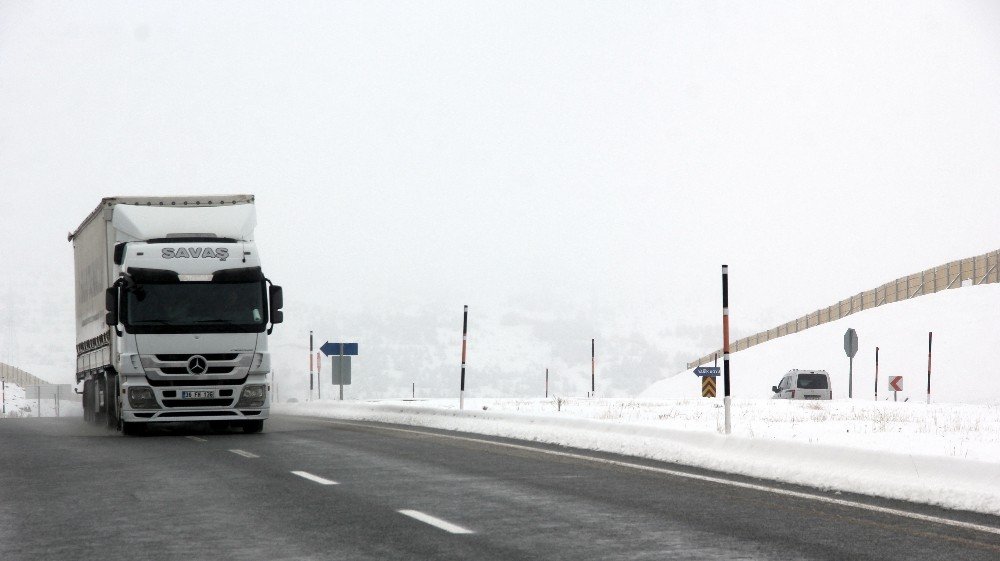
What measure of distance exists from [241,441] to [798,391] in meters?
25.0

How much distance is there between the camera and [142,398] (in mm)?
20219

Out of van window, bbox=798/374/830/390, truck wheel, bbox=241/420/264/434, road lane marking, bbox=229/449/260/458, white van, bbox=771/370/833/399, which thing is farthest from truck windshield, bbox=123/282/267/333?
van window, bbox=798/374/830/390

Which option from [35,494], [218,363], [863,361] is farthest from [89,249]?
[863,361]

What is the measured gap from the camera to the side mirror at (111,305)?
20328mm

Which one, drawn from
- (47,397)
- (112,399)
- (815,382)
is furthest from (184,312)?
(47,397)

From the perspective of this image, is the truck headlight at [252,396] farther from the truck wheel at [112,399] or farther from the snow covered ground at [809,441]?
the snow covered ground at [809,441]

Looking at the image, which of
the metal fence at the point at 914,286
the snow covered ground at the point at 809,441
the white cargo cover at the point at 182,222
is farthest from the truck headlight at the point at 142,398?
the metal fence at the point at 914,286

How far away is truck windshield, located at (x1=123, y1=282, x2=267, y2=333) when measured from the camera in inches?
802

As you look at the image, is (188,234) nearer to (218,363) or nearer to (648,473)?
(218,363)

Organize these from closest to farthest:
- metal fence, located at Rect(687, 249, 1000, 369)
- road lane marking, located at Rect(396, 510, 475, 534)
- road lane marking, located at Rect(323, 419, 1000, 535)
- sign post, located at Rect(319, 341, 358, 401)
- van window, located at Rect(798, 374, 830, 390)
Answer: road lane marking, located at Rect(396, 510, 475, 534)
road lane marking, located at Rect(323, 419, 1000, 535)
sign post, located at Rect(319, 341, 358, 401)
van window, located at Rect(798, 374, 830, 390)
metal fence, located at Rect(687, 249, 1000, 369)

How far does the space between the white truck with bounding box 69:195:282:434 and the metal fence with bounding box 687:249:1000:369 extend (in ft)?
150

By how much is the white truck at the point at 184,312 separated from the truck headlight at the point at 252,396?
0.7 inches

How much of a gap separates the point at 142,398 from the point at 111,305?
1.60m

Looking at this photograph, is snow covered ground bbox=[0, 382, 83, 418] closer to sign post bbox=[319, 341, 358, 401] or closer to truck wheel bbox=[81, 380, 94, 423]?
sign post bbox=[319, 341, 358, 401]
